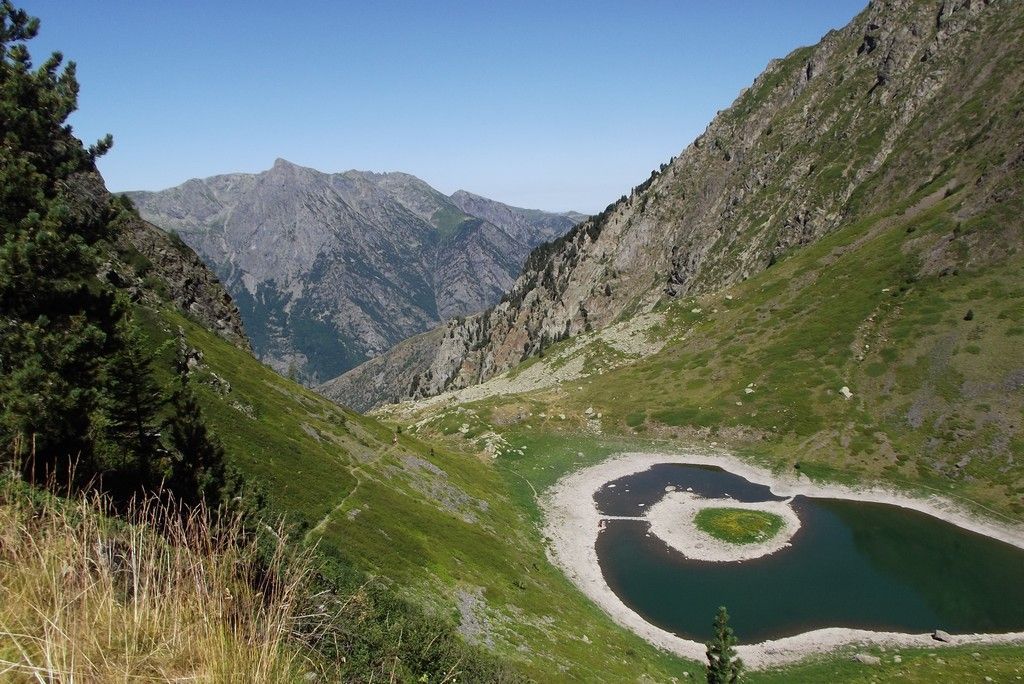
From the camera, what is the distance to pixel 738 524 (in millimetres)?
67062

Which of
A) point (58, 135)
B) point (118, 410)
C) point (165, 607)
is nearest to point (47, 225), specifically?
point (58, 135)

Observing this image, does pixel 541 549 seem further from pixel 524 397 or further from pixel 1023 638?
pixel 524 397

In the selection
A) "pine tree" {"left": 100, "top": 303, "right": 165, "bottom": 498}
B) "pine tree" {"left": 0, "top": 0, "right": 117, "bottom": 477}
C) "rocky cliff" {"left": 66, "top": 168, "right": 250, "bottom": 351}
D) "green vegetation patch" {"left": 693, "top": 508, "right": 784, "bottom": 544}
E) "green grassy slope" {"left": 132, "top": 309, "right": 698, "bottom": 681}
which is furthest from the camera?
"green vegetation patch" {"left": 693, "top": 508, "right": 784, "bottom": 544}

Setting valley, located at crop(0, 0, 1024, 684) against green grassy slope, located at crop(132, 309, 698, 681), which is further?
green grassy slope, located at crop(132, 309, 698, 681)

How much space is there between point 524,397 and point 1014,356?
7553cm

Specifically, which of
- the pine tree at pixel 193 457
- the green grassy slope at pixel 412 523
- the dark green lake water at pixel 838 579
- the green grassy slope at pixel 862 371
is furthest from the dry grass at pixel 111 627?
the green grassy slope at pixel 862 371

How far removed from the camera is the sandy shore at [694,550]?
46.7 m

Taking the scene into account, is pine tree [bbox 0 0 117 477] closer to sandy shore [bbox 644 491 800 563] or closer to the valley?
the valley

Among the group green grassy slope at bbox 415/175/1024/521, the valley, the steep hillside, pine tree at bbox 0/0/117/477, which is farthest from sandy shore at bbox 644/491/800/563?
the steep hillside

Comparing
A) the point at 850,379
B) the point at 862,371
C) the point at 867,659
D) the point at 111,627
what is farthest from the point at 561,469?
the point at 111,627

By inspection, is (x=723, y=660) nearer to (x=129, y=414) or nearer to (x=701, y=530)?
(x=129, y=414)

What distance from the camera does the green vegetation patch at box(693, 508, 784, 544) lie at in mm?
64750

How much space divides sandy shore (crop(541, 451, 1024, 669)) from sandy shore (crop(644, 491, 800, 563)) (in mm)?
6453

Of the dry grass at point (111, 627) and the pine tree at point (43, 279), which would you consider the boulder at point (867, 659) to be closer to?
the dry grass at point (111, 627)
